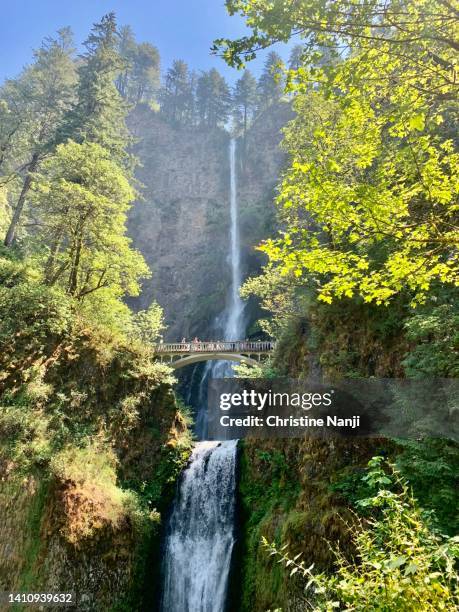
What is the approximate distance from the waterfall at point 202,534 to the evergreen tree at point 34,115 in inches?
624

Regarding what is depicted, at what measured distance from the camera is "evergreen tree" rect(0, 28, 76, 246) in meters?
21.9

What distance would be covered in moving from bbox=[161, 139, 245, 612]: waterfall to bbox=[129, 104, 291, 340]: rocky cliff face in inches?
886

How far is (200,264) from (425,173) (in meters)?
39.4

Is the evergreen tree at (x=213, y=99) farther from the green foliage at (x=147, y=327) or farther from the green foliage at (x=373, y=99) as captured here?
the green foliage at (x=373, y=99)

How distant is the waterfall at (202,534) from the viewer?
1162cm

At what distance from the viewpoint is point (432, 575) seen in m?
2.12

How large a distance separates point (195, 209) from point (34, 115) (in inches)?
1053

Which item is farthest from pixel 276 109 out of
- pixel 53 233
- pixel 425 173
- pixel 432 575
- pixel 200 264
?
pixel 432 575

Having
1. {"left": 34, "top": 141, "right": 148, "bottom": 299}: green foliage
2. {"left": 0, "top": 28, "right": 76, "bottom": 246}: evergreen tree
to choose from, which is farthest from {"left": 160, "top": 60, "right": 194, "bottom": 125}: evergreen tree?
{"left": 34, "top": 141, "right": 148, "bottom": 299}: green foliage

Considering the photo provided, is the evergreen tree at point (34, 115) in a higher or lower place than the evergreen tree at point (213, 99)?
lower

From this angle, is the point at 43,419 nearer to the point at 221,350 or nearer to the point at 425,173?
the point at 425,173

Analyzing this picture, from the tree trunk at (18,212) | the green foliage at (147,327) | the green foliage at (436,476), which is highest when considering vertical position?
the tree trunk at (18,212)

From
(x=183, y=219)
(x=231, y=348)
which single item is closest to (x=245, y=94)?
(x=183, y=219)

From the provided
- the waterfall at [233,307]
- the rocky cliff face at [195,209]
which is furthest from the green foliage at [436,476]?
the rocky cliff face at [195,209]
